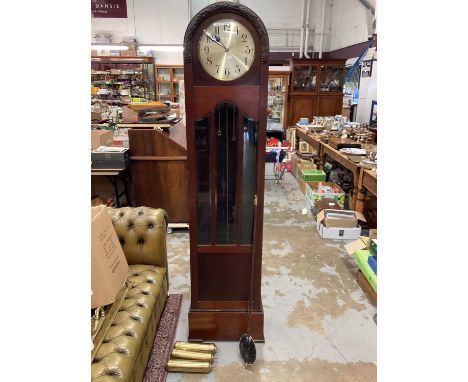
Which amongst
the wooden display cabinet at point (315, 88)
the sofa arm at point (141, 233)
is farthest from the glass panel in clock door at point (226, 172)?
the wooden display cabinet at point (315, 88)

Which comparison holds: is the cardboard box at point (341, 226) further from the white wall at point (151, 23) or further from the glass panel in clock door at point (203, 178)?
the white wall at point (151, 23)

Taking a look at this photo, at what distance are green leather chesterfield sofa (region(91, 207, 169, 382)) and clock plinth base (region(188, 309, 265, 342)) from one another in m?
0.26

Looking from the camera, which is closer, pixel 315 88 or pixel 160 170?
pixel 160 170

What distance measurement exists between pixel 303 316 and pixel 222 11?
209 centimetres

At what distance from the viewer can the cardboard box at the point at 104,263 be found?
165cm

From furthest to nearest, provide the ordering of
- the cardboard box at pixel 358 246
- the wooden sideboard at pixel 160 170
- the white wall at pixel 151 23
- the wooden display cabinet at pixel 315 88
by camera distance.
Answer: the white wall at pixel 151 23 < the wooden display cabinet at pixel 315 88 < the wooden sideboard at pixel 160 170 < the cardboard box at pixel 358 246

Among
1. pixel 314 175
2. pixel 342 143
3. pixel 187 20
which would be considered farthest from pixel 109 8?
pixel 342 143

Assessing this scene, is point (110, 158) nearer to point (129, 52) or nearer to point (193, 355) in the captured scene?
point (193, 355)

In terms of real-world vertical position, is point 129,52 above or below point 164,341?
above

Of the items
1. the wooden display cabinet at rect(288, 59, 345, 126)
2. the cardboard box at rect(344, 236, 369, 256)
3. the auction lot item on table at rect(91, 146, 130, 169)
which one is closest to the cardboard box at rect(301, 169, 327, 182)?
the cardboard box at rect(344, 236, 369, 256)

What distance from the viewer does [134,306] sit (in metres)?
1.79

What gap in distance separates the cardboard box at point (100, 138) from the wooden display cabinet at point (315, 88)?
5.79 m
